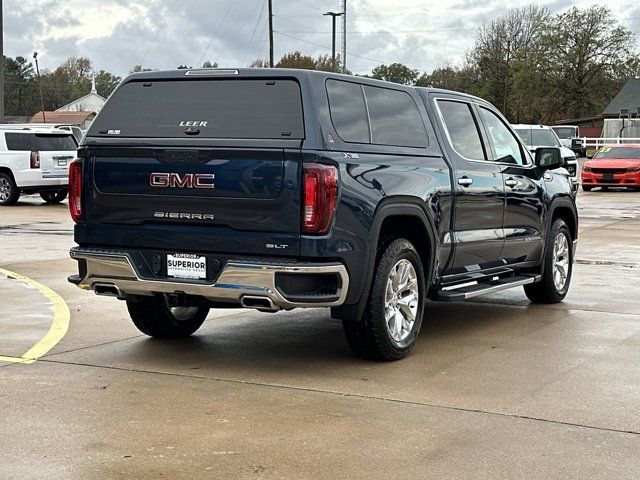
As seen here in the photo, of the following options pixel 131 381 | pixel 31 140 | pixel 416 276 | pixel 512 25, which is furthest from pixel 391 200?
pixel 512 25

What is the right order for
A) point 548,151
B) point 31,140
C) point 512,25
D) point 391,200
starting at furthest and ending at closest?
point 512,25
point 31,140
point 548,151
point 391,200

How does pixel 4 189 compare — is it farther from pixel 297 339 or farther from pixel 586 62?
pixel 586 62

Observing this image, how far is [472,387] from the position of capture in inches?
267

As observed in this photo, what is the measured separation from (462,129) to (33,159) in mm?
18188

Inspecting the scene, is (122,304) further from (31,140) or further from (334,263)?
(31,140)

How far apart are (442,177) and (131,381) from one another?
2830 millimetres

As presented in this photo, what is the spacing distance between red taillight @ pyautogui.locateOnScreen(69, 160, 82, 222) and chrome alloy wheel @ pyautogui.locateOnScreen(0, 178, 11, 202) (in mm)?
18747

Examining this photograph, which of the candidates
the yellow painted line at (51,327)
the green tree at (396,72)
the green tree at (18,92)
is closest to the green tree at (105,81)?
the green tree at (18,92)

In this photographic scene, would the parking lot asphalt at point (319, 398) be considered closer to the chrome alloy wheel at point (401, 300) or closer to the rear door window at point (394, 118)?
the chrome alloy wheel at point (401, 300)

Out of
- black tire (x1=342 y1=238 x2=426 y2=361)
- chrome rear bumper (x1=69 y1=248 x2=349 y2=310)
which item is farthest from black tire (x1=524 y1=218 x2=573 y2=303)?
chrome rear bumper (x1=69 y1=248 x2=349 y2=310)

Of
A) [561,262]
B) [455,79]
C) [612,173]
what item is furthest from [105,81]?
[561,262]

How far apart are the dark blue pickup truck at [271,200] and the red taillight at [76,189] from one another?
0.04 feet

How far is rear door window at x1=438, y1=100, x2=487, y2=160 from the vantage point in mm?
8703

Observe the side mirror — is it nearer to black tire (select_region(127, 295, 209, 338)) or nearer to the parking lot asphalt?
the parking lot asphalt
